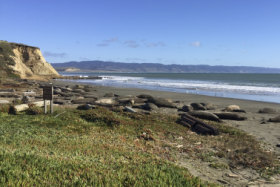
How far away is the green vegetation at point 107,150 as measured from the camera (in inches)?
185

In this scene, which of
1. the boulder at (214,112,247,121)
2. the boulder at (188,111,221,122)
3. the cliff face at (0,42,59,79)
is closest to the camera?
the boulder at (188,111,221,122)

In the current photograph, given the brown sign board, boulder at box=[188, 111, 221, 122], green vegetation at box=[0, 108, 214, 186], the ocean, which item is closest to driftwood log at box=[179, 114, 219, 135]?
boulder at box=[188, 111, 221, 122]

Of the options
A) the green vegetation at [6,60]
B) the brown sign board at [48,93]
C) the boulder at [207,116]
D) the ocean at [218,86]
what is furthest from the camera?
the green vegetation at [6,60]

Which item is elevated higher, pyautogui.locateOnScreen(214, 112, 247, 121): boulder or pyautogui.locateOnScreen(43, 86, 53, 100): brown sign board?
pyautogui.locateOnScreen(43, 86, 53, 100): brown sign board

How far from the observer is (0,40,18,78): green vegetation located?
55125mm

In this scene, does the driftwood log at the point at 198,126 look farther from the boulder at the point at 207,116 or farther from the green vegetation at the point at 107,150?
the boulder at the point at 207,116

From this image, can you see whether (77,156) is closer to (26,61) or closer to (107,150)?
(107,150)

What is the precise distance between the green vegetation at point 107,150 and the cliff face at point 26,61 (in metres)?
52.3

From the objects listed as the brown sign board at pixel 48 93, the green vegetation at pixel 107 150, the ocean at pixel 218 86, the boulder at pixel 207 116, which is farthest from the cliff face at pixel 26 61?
the boulder at pixel 207 116

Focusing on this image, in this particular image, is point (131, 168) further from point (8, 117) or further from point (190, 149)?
point (8, 117)

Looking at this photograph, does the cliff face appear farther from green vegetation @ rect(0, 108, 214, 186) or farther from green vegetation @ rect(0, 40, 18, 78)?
green vegetation @ rect(0, 108, 214, 186)

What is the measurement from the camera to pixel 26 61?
68.4m

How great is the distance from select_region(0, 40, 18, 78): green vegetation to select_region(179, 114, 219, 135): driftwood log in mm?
51170

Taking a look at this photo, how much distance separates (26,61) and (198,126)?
66.2 m
